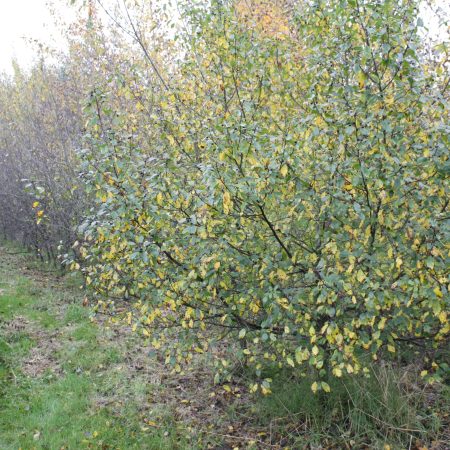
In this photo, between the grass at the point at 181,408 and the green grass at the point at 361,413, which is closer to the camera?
the green grass at the point at 361,413

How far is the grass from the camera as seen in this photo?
4164mm

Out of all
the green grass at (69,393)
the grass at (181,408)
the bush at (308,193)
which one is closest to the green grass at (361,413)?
the grass at (181,408)

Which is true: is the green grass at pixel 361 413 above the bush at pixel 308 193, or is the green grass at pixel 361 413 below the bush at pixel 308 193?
below

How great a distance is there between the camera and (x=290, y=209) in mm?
3760

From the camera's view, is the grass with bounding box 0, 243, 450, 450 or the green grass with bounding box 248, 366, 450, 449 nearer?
the green grass with bounding box 248, 366, 450, 449

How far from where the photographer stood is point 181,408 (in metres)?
5.11

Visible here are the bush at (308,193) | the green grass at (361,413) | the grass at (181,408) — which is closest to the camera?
the bush at (308,193)

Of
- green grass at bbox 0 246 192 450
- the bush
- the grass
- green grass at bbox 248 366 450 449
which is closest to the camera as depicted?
the bush

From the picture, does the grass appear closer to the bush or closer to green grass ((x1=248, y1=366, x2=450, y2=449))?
green grass ((x1=248, y1=366, x2=450, y2=449))

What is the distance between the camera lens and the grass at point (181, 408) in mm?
4164

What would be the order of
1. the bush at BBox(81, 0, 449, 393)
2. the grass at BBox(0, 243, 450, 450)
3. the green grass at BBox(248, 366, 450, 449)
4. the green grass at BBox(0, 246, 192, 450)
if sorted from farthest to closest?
the green grass at BBox(0, 246, 192, 450)
the grass at BBox(0, 243, 450, 450)
the green grass at BBox(248, 366, 450, 449)
the bush at BBox(81, 0, 449, 393)

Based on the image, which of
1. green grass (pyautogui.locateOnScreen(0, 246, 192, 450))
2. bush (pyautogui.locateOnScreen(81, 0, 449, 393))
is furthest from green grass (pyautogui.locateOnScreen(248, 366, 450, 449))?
green grass (pyautogui.locateOnScreen(0, 246, 192, 450))

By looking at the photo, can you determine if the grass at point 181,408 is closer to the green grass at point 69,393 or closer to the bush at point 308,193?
the green grass at point 69,393

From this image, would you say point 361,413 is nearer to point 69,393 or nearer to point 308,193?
point 308,193
